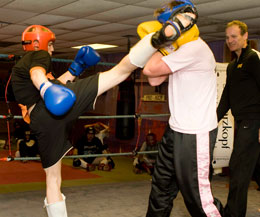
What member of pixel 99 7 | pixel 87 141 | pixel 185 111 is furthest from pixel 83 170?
pixel 185 111

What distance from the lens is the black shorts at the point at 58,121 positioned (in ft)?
6.06

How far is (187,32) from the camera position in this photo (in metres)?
1.64

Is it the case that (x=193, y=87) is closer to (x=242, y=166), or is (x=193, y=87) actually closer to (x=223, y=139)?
(x=242, y=166)

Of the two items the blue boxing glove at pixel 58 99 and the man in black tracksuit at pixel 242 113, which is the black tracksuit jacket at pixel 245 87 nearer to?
the man in black tracksuit at pixel 242 113

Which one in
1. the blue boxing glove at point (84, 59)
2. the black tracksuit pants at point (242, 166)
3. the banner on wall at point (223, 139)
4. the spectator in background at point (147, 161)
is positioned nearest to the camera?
the blue boxing glove at point (84, 59)

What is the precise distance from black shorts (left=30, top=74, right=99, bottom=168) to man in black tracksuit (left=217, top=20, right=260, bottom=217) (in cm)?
101

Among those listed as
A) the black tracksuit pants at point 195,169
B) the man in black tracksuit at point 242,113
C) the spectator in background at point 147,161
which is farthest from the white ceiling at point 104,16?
the black tracksuit pants at point 195,169

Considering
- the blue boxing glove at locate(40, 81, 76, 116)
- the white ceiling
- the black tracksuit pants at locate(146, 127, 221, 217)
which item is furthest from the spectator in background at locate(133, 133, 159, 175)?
the blue boxing glove at locate(40, 81, 76, 116)

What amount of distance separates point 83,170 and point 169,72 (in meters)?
4.55

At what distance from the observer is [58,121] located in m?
1.87

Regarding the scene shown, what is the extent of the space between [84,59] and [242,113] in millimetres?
1029

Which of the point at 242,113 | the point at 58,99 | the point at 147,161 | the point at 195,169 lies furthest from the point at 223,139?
the point at 58,99

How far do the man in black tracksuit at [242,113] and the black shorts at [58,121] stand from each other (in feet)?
3.30

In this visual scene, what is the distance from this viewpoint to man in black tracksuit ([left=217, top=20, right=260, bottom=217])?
91.6 inches
